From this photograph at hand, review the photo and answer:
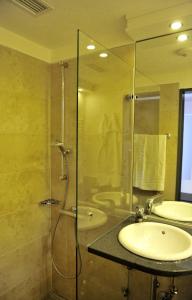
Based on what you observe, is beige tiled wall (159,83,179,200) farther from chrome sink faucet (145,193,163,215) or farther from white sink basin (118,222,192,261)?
white sink basin (118,222,192,261)

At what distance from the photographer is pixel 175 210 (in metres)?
1.74

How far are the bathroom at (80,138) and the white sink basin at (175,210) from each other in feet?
0.21

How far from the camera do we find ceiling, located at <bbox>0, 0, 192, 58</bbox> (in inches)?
56.2

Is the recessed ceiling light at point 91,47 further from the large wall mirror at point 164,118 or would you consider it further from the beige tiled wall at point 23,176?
the beige tiled wall at point 23,176

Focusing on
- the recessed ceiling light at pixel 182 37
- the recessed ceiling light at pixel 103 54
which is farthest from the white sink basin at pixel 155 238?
the recessed ceiling light at pixel 182 37

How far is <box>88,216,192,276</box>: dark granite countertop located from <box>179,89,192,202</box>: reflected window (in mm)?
566

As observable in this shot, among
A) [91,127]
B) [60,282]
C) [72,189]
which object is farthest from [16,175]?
[60,282]

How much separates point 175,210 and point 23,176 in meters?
1.34

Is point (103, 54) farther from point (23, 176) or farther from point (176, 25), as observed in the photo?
point (23, 176)

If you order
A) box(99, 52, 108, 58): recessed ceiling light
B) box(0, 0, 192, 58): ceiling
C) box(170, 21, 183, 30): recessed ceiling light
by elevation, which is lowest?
box(99, 52, 108, 58): recessed ceiling light

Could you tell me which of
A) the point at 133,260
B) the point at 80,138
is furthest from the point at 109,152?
the point at 133,260

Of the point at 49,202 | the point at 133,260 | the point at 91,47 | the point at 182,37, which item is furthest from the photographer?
the point at 49,202

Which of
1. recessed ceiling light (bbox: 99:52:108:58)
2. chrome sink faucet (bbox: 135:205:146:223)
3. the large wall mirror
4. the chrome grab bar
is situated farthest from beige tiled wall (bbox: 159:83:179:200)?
the chrome grab bar

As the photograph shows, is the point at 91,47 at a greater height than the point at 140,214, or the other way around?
the point at 91,47
